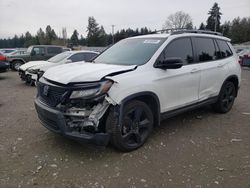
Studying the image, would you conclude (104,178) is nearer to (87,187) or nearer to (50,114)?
(87,187)

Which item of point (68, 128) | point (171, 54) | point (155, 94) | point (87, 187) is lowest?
point (87, 187)

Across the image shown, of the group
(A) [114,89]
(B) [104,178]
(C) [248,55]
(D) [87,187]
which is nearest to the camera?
(D) [87,187]

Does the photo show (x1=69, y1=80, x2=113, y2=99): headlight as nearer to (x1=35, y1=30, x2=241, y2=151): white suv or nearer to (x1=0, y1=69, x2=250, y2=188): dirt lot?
(x1=35, y1=30, x2=241, y2=151): white suv

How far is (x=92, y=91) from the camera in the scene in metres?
3.10

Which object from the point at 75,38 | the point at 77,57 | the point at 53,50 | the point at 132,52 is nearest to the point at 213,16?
the point at 75,38

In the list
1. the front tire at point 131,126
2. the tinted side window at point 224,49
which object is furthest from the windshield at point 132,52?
the tinted side window at point 224,49

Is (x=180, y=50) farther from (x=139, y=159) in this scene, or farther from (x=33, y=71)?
(x=33, y=71)

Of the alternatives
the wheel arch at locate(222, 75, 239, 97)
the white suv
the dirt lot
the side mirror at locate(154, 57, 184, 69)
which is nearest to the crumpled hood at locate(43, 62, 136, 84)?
the white suv

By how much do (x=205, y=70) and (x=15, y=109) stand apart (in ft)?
15.5

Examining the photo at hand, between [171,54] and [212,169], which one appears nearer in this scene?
[212,169]

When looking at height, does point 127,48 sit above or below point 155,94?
above

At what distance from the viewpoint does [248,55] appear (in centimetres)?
1692

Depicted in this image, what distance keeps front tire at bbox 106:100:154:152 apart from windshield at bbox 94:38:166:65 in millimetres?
783

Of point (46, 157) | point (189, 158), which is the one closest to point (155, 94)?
point (189, 158)
